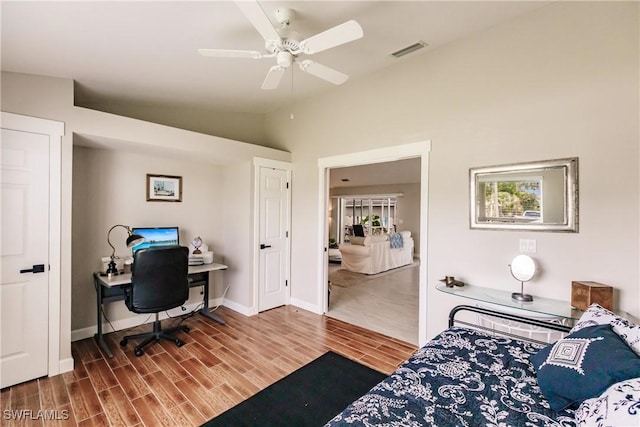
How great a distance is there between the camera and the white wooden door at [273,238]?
4.09 metres

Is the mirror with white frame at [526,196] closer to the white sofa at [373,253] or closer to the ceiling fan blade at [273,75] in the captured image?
the ceiling fan blade at [273,75]

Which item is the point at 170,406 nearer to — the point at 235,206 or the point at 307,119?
the point at 235,206

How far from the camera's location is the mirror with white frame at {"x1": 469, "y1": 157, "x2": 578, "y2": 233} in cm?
227

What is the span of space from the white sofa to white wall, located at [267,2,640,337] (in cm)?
351

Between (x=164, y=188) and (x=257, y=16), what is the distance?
9.41 ft

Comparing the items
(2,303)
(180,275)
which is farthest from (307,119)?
(2,303)

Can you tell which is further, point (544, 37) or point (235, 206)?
point (235, 206)

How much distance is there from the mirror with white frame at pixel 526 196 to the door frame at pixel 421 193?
48 cm

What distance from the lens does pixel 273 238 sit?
13.9 ft

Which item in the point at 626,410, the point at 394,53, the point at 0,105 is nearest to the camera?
the point at 626,410

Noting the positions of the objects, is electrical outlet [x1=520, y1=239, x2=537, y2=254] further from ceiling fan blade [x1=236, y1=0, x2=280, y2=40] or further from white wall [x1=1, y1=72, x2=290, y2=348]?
white wall [x1=1, y1=72, x2=290, y2=348]

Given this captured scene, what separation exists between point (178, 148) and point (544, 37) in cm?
364

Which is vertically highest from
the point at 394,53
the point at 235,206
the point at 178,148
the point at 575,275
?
the point at 394,53

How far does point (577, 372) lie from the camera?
1259 millimetres
